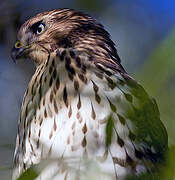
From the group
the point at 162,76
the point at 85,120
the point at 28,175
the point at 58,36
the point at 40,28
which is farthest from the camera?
the point at 40,28

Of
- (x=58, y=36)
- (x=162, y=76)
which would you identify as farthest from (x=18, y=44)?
(x=162, y=76)

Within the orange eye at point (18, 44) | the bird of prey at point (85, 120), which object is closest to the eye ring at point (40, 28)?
the orange eye at point (18, 44)

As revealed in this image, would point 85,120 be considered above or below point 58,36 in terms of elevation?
below

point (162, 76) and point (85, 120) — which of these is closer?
point (162, 76)

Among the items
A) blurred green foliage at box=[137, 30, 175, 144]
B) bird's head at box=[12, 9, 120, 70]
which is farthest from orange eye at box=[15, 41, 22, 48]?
blurred green foliage at box=[137, 30, 175, 144]

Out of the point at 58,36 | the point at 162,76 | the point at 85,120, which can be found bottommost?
the point at 85,120

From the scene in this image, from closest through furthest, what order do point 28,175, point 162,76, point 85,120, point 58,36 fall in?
point 162,76 < point 28,175 < point 85,120 < point 58,36

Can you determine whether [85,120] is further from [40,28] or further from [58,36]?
[40,28]

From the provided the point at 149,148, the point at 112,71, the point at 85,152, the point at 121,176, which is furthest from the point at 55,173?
the point at 112,71

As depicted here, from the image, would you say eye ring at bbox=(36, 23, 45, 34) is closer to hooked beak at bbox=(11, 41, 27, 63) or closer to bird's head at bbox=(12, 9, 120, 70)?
bird's head at bbox=(12, 9, 120, 70)

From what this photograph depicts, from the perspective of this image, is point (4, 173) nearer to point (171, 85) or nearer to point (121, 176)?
point (121, 176)
